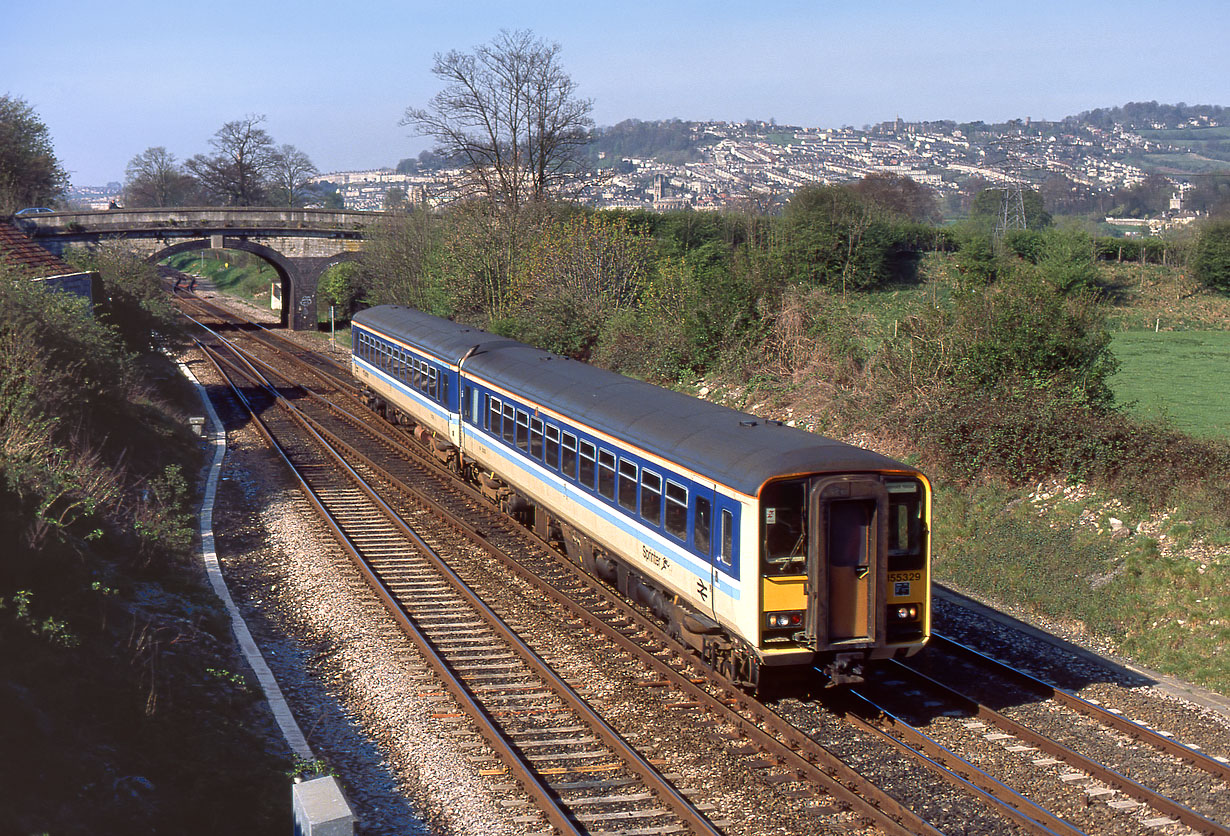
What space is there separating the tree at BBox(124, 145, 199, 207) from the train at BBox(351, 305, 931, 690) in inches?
4240

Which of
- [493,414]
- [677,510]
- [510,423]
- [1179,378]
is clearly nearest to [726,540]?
[677,510]

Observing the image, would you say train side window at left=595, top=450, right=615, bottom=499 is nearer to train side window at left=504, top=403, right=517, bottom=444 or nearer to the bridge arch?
train side window at left=504, top=403, right=517, bottom=444

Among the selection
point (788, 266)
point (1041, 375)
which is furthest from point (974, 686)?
point (788, 266)

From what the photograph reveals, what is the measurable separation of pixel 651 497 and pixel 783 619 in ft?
8.81

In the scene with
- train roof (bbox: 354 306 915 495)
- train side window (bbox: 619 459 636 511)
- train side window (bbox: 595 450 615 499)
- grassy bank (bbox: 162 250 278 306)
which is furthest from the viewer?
grassy bank (bbox: 162 250 278 306)

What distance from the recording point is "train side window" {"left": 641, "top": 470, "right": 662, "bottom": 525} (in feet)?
39.5

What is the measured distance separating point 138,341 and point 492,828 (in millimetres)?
26528

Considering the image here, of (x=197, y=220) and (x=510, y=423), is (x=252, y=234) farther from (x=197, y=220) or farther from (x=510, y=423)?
(x=510, y=423)

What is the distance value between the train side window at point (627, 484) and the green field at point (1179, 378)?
9906 mm

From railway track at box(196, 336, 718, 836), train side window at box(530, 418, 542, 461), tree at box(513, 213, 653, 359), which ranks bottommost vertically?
railway track at box(196, 336, 718, 836)

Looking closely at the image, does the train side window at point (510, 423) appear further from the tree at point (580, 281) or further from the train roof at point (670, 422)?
the tree at point (580, 281)

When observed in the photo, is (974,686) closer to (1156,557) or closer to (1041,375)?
(1156,557)

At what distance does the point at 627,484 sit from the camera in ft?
42.3

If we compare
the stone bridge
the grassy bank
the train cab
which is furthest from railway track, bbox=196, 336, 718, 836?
the grassy bank
